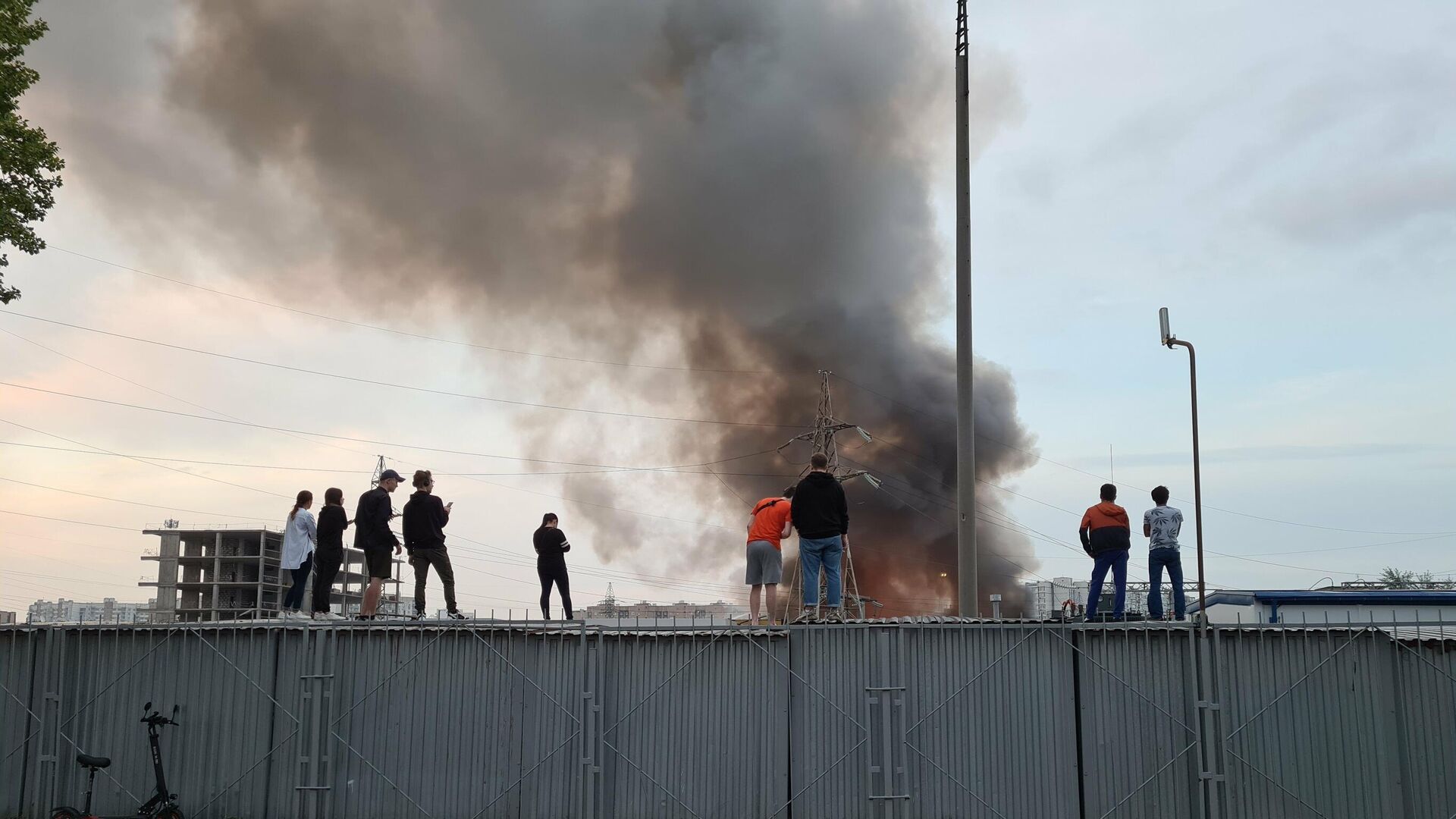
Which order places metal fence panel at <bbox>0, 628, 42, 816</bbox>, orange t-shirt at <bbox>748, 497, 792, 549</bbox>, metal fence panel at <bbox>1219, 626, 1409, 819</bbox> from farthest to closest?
orange t-shirt at <bbox>748, 497, 792, 549</bbox> < metal fence panel at <bbox>0, 628, 42, 816</bbox> < metal fence panel at <bbox>1219, 626, 1409, 819</bbox>

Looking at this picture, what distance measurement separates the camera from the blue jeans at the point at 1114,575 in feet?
39.5

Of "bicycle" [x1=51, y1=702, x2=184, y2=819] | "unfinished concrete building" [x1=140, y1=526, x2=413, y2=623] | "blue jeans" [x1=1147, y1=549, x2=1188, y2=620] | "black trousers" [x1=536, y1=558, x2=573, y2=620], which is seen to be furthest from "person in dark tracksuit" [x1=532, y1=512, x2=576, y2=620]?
"unfinished concrete building" [x1=140, y1=526, x2=413, y2=623]

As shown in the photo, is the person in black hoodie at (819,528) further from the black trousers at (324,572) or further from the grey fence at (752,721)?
the black trousers at (324,572)

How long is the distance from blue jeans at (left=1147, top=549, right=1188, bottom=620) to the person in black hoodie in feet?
11.4

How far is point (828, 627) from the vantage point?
10922 mm

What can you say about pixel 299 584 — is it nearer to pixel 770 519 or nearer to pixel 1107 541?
pixel 770 519

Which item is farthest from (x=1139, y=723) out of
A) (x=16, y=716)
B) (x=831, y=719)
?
(x=16, y=716)

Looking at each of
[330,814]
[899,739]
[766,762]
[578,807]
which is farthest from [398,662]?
[899,739]

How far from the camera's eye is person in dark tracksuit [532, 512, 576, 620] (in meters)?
13.4

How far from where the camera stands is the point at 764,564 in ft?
40.4

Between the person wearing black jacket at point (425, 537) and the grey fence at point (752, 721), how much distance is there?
123 centimetres

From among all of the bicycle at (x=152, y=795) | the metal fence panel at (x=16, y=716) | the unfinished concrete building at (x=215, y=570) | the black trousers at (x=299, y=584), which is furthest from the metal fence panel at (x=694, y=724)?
the unfinished concrete building at (x=215, y=570)

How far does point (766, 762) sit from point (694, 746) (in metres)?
0.74

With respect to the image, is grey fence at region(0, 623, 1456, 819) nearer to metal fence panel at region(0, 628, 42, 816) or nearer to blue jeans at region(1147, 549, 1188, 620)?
metal fence panel at region(0, 628, 42, 816)
